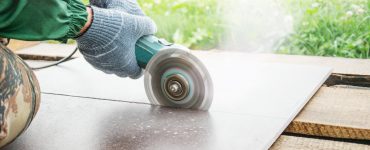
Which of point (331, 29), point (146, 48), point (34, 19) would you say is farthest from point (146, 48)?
point (331, 29)

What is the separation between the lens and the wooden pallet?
1402 millimetres

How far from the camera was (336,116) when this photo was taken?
1549mm

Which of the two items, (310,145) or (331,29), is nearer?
(310,145)

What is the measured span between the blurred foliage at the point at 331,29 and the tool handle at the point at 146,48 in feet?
4.09

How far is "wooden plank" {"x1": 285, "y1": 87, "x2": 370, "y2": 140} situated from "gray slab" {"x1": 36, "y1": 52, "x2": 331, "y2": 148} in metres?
0.03

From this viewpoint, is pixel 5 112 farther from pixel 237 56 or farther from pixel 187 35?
pixel 187 35

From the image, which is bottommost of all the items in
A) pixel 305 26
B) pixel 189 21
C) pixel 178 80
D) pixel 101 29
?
pixel 189 21

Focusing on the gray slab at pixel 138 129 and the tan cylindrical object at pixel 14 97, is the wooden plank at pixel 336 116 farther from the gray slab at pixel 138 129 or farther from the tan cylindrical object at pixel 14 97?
the tan cylindrical object at pixel 14 97

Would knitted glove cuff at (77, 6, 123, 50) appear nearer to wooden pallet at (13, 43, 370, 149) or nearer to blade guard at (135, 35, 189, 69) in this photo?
blade guard at (135, 35, 189, 69)

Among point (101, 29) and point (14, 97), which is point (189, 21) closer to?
point (101, 29)

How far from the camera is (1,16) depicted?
134 centimetres

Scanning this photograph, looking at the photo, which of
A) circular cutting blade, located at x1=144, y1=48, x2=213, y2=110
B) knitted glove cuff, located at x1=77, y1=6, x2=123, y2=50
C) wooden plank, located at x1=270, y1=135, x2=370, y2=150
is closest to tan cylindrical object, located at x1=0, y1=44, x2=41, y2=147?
knitted glove cuff, located at x1=77, y1=6, x2=123, y2=50

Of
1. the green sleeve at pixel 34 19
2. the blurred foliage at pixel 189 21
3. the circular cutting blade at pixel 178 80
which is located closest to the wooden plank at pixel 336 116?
the circular cutting blade at pixel 178 80

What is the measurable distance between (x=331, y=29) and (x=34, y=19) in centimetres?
179
